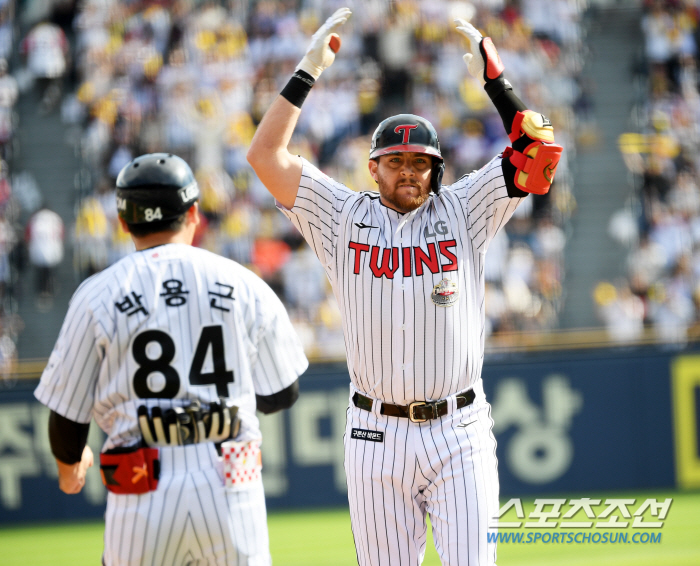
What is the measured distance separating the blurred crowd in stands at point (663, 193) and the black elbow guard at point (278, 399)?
26.7 ft

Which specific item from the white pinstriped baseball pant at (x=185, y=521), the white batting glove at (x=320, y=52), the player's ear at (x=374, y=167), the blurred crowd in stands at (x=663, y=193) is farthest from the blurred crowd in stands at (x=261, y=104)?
the white pinstriped baseball pant at (x=185, y=521)

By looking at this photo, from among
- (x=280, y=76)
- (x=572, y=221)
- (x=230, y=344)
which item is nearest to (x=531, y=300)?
(x=572, y=221)

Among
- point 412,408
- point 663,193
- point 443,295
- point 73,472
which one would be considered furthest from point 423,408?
point 663,193

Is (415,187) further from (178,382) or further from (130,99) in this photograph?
(130,99)

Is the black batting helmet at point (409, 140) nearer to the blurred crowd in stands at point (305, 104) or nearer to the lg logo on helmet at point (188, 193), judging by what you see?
the lg logo on helmet at point (188, 193)

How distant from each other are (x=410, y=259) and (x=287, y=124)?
833 mm

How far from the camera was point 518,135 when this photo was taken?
4.04 metres

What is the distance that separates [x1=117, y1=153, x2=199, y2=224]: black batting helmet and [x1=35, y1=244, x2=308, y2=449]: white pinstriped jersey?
0.44ft

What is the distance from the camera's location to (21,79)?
14.6m

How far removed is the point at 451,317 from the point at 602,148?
11.4 meters

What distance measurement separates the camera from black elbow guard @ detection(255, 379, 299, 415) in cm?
352

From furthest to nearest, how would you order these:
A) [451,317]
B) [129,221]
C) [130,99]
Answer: [130,99] → [451,317] → [129,221]

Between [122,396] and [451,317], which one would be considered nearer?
[122,396]

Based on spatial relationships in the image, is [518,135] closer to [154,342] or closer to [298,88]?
[298,88]
